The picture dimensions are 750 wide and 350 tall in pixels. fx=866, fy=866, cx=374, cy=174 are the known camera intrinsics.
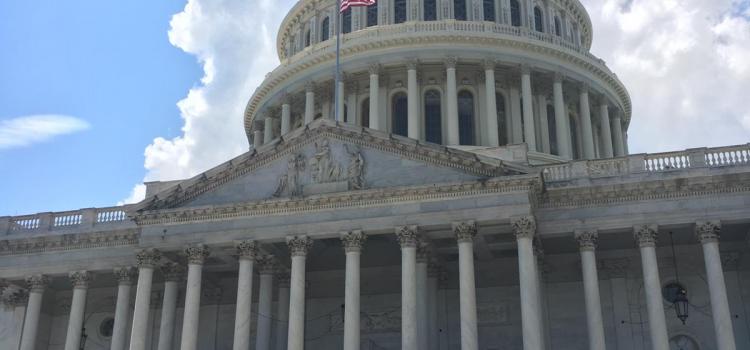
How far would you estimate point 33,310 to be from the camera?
3775 cm

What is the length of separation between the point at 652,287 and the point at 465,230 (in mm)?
7035

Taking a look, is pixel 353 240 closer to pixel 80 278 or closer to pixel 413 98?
pixel 80 278

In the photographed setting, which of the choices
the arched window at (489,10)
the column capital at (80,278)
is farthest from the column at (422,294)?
the arched window at (489,10)

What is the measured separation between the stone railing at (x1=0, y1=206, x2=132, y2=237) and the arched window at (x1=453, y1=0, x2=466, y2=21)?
23761mm

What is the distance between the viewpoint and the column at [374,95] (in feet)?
156

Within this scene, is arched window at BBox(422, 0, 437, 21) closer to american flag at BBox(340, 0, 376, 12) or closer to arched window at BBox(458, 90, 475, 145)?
arched window at BBox(458, 90, 475, 145)

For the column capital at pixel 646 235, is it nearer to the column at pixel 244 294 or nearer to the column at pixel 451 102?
the column at pixel 244 294

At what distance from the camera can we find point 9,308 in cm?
3988

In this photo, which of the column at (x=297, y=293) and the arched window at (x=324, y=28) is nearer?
the column at (x=297, y=293)

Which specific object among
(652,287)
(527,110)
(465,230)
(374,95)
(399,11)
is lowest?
(652,287)

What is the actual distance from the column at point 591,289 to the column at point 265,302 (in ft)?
Answer: 40.1

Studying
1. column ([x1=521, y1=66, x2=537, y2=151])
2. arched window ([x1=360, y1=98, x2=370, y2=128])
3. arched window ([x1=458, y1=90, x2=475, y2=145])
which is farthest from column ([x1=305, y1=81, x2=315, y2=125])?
column ([x1=521, y1=66, x2=537, y2=151])

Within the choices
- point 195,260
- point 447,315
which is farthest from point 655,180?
point 195,260

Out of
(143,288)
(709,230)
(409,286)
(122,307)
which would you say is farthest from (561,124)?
(122,307)
